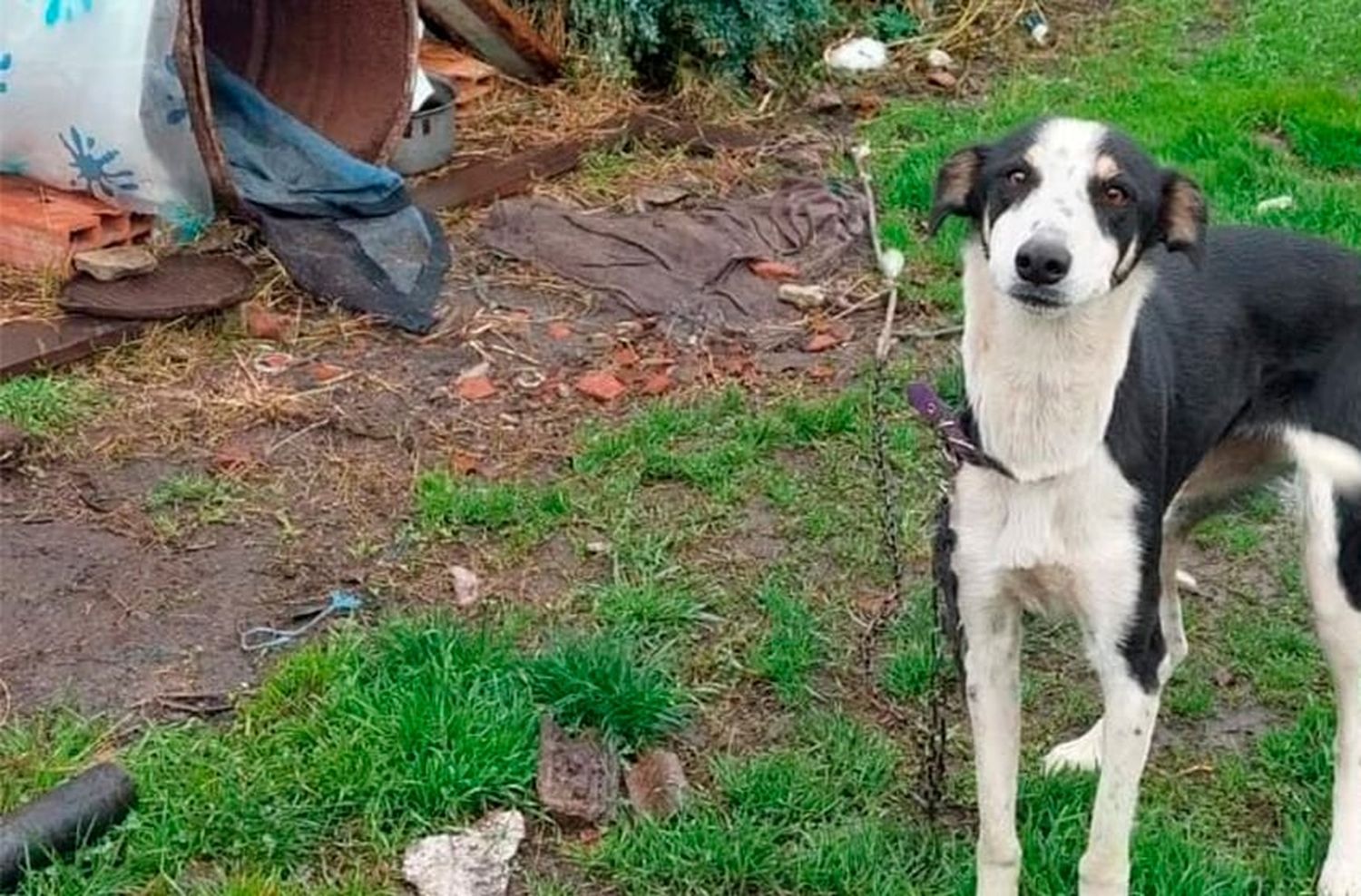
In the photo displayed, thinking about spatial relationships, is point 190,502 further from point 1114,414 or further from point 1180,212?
point 1180,212

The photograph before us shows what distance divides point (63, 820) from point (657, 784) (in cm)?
103

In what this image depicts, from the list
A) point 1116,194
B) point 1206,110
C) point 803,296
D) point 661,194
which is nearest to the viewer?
point 1116,194

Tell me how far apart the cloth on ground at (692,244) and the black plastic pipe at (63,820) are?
2742 millimetres

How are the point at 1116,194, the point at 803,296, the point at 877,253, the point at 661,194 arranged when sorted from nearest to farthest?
the point at 1116,194 < the point at 803,296 < the point at 877,253 < the point at 661,194

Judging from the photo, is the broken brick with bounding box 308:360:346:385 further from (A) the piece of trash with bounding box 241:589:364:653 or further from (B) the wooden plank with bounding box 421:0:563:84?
(B) the wooden plank with bounding box 421:0:563:84

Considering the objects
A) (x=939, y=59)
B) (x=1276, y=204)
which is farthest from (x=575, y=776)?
(x=939, y=59)

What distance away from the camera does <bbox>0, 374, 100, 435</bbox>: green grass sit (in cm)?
493

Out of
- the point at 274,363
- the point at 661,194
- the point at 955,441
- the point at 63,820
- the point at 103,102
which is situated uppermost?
the point at 955,441

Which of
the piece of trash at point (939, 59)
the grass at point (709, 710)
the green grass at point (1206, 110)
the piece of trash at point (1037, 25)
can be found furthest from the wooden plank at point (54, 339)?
the piece of trash at point (1037, 25)

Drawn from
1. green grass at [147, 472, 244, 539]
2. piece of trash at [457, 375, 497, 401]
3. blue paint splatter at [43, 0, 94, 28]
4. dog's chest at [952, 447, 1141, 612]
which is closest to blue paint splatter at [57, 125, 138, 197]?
blue paint splatter at [43, 0, 94, 28]

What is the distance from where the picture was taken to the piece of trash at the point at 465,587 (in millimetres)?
4273

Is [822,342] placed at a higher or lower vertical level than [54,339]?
lower

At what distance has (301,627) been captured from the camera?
4129mm

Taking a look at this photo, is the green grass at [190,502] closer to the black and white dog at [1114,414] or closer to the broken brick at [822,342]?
→ the broken brick at [822,342]
